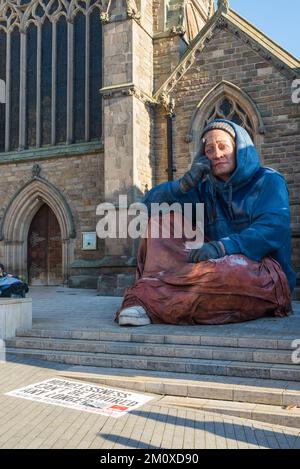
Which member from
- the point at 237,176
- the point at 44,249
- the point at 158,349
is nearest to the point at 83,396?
the point at 158,349

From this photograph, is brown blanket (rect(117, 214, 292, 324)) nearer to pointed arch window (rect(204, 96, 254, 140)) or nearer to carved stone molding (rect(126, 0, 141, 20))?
pointed arch window (rect(204, 96, 254, 140))

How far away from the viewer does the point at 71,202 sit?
16.7m

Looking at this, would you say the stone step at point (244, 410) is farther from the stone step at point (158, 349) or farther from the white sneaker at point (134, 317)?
the white sneaker at point (134, 317)

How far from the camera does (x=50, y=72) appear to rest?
17938 mm

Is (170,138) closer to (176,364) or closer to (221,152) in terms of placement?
(221,152)

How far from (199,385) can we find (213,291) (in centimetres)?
210

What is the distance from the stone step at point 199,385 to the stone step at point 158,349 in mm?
388

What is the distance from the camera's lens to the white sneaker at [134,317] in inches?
285

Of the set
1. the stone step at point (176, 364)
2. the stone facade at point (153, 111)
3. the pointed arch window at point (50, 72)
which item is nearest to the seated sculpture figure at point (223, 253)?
the stone step at point (176, 364)

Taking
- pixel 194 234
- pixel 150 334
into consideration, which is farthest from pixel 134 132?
pixel 150 334

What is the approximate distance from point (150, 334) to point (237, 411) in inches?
83.1

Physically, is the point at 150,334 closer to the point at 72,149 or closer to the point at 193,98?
the point at 193,98

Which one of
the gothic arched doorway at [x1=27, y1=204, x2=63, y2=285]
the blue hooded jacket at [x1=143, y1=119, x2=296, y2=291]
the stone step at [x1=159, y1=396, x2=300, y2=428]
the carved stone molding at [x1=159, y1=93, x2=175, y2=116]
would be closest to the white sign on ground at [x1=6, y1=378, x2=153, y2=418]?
the stone step at [x1=159, y1=396, x2=300, y2=428]

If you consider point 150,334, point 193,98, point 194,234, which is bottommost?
point 150,334
